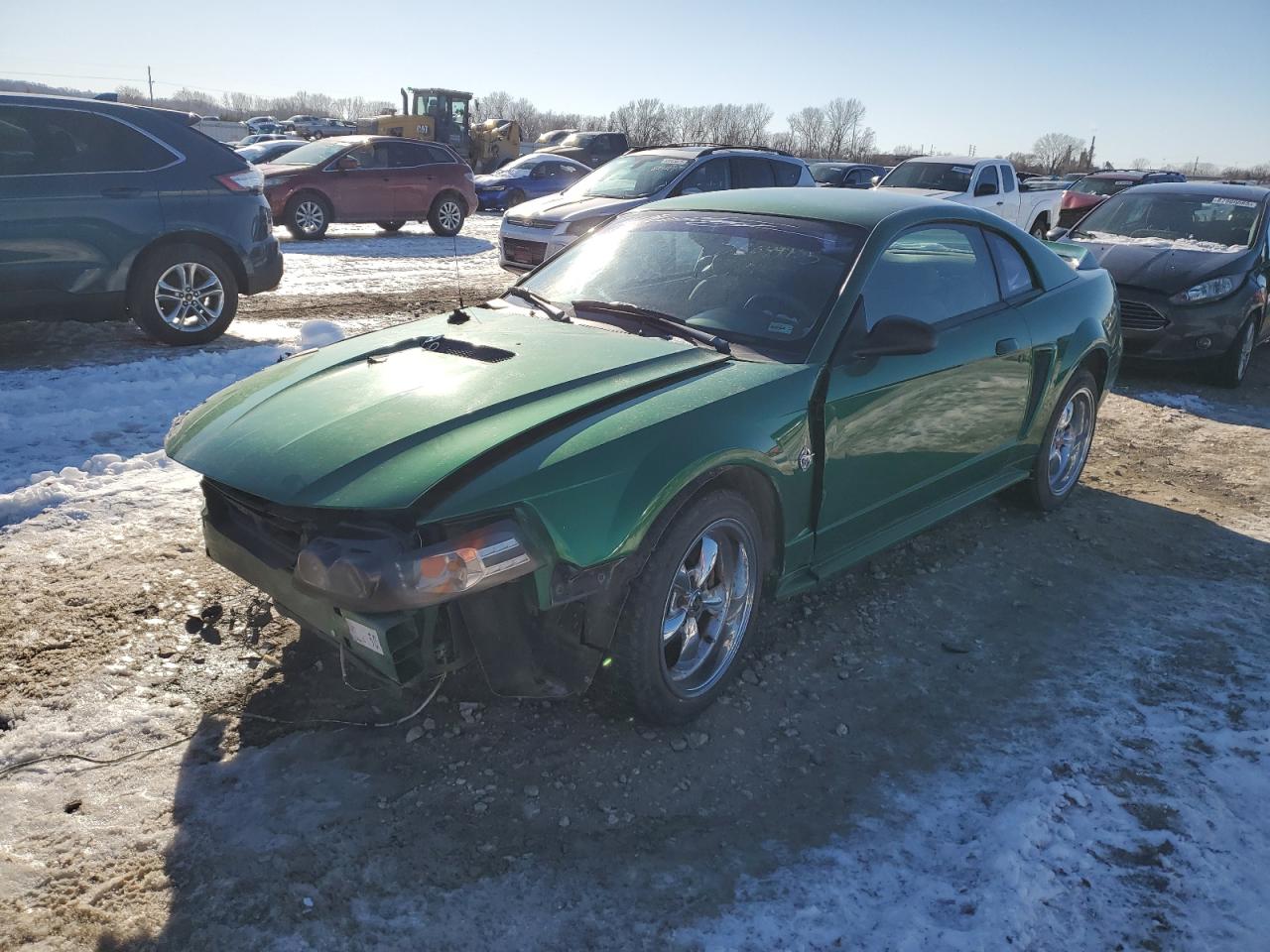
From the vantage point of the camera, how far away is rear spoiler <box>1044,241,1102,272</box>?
5379mm

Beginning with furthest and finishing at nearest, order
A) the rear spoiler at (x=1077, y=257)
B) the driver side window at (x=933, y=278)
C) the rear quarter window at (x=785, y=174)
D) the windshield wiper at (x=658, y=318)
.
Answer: the rear quarter window at (x=785, y=174) < the rear spoiler at (x=1077, y=257) < the driver side window at (x=933, y=278) < the windshield wiper at (x=658, y=318)

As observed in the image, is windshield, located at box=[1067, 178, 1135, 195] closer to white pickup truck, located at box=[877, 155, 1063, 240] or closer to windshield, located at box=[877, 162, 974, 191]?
white pickup truck, located at box=[877, 155, 1063, 240]

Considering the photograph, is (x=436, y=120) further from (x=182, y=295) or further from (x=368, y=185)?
(x=182, y=295)

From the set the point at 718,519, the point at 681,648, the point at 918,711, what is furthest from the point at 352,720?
the point at 918,711

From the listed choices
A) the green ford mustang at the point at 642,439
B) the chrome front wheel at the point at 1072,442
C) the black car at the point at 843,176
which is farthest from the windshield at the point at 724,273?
the black car at the point at 843,176

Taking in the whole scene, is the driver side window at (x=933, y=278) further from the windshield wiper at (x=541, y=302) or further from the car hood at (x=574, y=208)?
the car hood at (x=574, y=208)

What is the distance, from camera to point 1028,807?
2713 millimetres

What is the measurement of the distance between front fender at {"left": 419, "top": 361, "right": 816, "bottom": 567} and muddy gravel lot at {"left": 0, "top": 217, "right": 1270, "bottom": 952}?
0.75 m

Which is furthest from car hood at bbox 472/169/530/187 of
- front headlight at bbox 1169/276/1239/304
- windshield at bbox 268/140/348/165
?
front headlight at bbox 1169/276/1239/304

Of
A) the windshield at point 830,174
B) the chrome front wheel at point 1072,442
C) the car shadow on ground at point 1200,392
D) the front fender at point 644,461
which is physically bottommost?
the car shadow on ground at point 1200,392

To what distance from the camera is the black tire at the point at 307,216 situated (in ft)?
48.9

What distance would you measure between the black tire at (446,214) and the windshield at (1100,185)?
1254cm

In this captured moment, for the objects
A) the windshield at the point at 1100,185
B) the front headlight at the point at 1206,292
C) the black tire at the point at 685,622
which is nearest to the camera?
the black tire at the point at 685,622

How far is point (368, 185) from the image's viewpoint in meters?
15.6
